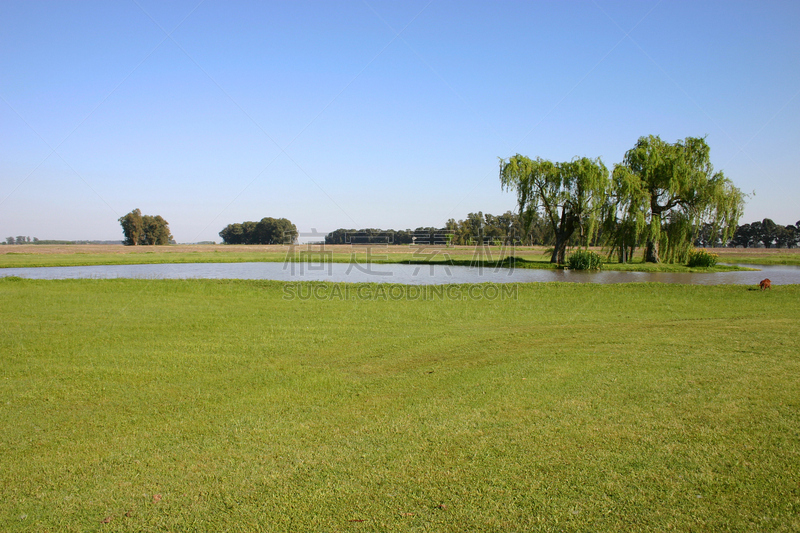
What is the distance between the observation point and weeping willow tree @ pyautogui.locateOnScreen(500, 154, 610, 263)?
1599 inches

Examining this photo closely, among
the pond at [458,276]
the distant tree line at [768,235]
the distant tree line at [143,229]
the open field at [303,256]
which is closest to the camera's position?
the pond at [458,276]

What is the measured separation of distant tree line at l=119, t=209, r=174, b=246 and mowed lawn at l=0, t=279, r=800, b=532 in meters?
135

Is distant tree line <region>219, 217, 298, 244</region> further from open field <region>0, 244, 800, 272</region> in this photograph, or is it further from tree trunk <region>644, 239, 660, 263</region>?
tree trunk <region>644, 239, 660, 263</region>

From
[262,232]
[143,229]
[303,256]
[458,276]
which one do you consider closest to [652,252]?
[458,276]

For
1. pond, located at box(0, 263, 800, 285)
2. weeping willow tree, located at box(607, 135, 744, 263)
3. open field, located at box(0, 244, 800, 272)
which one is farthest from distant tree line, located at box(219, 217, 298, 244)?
weeping willow tree, located at box(607, 135, 744, 263)

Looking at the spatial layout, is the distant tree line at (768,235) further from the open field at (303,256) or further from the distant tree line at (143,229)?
the distant tree line at (143,229)

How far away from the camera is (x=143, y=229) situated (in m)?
134

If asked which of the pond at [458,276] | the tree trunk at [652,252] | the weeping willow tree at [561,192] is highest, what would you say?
the weeping willow tree at [561,192]

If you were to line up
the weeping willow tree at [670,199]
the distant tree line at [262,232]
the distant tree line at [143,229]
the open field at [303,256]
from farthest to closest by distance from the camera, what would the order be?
the distant tree line at [262,232] → the distant tree line at [143,229] → the open field at [303,256] → the weeping willow tree at [670,199]

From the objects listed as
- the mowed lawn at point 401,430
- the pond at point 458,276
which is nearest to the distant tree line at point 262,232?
the pond at point 458,276

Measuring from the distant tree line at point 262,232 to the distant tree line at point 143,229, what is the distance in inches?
1113

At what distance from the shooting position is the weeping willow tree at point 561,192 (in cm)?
4062

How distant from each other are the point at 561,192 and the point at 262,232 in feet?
433

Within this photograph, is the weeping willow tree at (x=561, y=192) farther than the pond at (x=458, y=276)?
Yes
